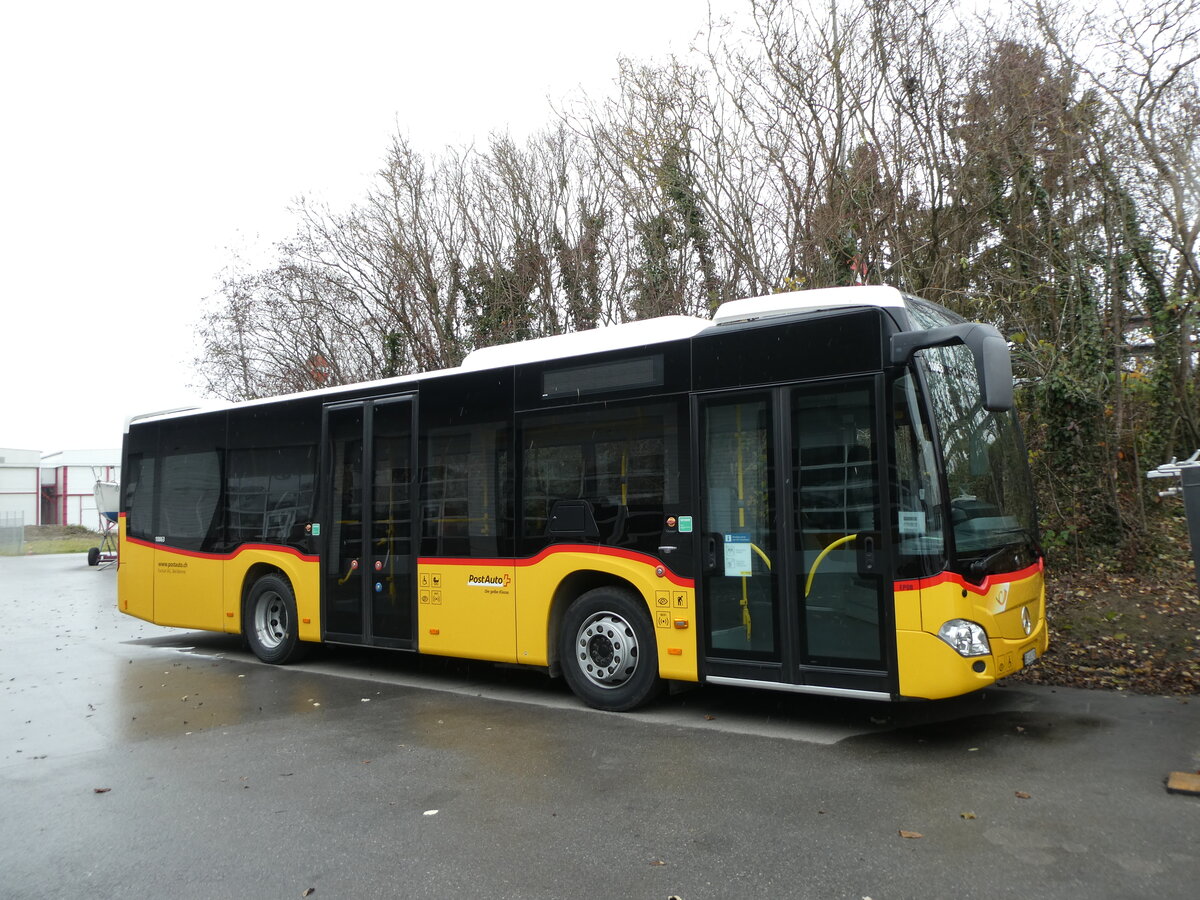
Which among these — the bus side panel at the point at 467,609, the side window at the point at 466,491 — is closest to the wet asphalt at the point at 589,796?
the bus side panel at the point at 467,609

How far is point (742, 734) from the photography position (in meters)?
6.57

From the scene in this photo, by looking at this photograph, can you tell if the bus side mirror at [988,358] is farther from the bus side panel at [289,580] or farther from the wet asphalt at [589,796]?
the bus side panel at [289,580]

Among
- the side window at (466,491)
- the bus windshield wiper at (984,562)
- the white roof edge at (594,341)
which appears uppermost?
the white roof edge at (594,341)

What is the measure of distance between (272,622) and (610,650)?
5.19 m

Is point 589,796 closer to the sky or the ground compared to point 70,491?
closer to the ground

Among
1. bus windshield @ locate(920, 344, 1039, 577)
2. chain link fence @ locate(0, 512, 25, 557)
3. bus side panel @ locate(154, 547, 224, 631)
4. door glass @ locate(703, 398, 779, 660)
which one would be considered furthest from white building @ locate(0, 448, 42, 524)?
bus windshield @ locate(920, 344, 1039, 577)

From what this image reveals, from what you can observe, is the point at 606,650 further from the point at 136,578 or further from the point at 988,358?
the point at 136,578

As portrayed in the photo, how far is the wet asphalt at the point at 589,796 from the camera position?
4.09 m

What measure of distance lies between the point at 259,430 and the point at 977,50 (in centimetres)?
1112

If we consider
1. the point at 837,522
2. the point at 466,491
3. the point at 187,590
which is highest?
the point at 466,491

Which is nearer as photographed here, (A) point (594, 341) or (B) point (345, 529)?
(A) point (594, 341)

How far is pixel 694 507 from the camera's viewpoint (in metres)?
6.88

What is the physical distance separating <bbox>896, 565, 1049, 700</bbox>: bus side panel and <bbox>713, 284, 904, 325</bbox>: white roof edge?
6.49 feet

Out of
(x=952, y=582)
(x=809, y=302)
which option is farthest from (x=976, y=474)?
(x=809, y=302)
